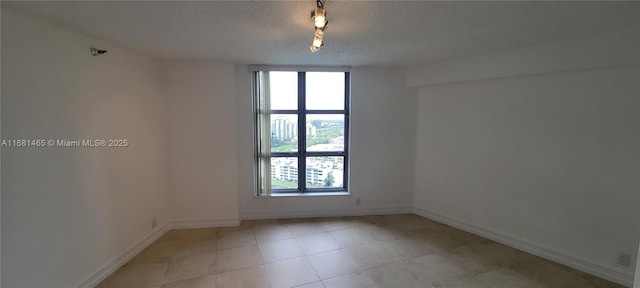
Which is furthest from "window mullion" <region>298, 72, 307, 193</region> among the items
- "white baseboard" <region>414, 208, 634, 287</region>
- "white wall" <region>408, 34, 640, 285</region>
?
"white baseboard" <region>414, 208, 634, 287</region>

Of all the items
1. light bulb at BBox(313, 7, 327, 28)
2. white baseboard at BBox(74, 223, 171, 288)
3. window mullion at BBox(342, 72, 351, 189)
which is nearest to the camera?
light bulb at BBox(313, 7, 327, 28)

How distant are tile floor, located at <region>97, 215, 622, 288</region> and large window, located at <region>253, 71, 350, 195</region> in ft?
2.61

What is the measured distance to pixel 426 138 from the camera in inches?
177

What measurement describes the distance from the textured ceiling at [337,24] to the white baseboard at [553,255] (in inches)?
89.7

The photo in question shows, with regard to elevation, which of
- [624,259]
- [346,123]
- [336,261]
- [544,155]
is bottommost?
[336,261]

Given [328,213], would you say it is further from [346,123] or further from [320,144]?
[346,123]

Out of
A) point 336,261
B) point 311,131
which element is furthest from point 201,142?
point 336,261

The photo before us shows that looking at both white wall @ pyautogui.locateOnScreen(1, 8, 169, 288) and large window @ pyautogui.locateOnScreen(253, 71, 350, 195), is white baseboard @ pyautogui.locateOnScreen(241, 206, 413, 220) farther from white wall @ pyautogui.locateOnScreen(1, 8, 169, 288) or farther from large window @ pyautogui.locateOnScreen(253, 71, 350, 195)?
white wall @ pyautogui.locateOnScreen(1, 8, 169, 288)

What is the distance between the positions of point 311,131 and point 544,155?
9.99ft

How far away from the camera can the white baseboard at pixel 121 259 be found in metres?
2.65

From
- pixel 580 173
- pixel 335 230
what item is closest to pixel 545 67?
pixel 580 173

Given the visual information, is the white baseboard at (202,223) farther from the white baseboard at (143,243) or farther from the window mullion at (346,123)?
the window mullion at (346,123)

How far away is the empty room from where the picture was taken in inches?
84.0

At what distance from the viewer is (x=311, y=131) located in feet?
15.1
